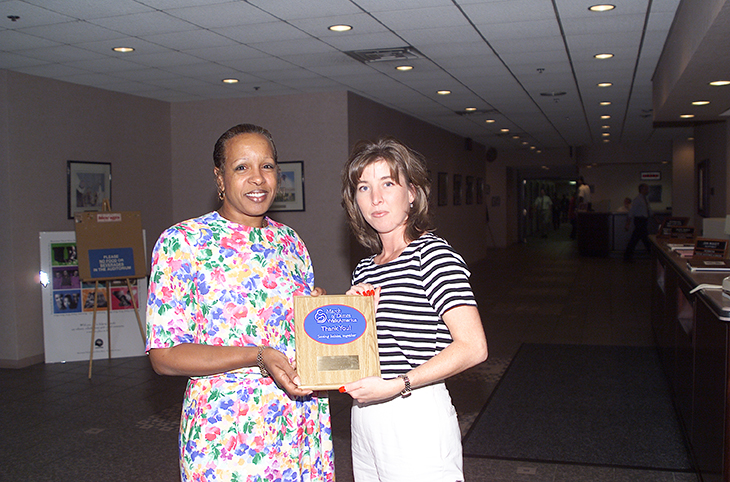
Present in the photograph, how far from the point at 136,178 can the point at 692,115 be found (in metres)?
6.93

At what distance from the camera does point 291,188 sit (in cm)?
856

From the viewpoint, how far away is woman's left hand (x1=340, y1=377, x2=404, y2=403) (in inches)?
59.4

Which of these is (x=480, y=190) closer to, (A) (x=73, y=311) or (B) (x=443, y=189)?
(B) (x=443, y=189)

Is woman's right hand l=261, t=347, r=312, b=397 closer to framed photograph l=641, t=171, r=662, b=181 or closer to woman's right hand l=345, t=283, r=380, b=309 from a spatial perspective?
woman's right hand l=345, t=283, r=380, b=309

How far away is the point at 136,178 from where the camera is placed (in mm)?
8086

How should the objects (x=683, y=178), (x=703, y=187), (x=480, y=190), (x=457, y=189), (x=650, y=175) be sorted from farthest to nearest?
(x=650, y=175)
(x=480, y=190)
(x=683, y=178)
(x=457, y=189)
(x=703, y=187)

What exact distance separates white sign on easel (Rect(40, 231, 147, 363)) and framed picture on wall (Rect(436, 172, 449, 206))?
24.0ft

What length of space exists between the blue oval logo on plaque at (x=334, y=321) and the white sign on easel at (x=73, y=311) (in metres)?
5.49

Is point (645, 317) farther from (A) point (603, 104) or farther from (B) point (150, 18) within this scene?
(B) point (150, 18)

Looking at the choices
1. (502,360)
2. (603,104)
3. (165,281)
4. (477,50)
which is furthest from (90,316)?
(603,104)

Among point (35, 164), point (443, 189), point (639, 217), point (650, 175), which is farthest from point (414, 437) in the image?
point (650, 175)

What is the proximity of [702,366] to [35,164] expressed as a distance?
630 cm

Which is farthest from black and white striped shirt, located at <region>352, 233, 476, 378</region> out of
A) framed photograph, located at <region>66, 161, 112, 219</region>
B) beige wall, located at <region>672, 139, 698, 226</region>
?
beige wall, located at <region>672, 139, 698, 226</region>

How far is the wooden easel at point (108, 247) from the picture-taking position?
20.4 ft
